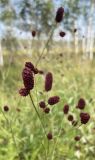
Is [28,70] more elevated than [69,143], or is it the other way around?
[28,70]

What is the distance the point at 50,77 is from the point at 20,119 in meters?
1.96

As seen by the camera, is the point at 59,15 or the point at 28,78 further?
the point at 59,15

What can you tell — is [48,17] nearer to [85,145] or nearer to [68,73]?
[68,73]

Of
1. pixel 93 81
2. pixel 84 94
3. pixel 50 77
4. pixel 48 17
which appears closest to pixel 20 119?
pixel 50 77

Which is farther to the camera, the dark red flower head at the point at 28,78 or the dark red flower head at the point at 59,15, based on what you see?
the dark red flower head at the point at 59,15

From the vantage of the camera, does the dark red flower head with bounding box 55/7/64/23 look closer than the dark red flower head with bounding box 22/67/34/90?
No

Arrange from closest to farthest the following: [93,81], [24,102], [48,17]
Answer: [24,102]
[93,81]
[48,17]

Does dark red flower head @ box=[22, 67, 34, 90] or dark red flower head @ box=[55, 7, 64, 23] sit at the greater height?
dark red flower head @ box=[55, 7, 64, 23]

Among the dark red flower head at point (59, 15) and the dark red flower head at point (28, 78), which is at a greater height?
the dark red flower head at point (59, 15)

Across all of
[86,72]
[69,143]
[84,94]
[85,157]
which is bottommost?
[86,72]

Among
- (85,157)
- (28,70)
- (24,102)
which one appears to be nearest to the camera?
(28,70)

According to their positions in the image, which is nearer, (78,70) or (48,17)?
(78,70)

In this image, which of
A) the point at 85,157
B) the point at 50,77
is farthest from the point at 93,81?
the point at 50,77

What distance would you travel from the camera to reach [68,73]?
321 inches
